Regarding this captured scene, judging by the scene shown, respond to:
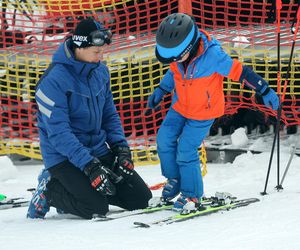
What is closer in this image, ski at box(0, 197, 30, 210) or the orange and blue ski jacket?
the orange and blue ski jacket

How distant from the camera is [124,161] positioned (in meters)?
4.79

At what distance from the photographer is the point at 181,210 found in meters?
4.49

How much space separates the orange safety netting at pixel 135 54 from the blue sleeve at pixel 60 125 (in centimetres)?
197

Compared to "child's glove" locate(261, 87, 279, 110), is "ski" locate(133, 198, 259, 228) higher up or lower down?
lower down

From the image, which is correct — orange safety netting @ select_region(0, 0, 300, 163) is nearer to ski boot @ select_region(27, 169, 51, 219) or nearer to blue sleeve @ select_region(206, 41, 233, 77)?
ski boot @ select_region(27, 169, 51, 219)

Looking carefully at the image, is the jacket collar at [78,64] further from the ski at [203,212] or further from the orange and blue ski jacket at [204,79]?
the ski at [203,212]

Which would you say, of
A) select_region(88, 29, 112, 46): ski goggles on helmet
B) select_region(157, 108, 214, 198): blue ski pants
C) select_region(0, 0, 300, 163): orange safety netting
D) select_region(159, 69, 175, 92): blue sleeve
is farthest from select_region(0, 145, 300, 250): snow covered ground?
select_region(0, 0, 300, 163): orange safety netting

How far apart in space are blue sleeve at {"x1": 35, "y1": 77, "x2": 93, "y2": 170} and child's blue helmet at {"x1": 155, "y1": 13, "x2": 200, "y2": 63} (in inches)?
28.0

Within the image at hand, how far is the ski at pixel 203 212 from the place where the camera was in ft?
13.6

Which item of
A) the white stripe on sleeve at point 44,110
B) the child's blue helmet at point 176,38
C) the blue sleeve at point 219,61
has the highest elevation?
the child's blue helmet at point 176,38

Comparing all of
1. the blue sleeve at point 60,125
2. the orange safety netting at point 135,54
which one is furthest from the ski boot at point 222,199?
the orange safety netting at point 135,54

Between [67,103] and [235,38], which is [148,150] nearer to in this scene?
[235,38]

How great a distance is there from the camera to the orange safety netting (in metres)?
6.52

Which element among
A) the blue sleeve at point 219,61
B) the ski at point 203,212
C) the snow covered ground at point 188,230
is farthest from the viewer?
the blue sleeve at point 219,61
